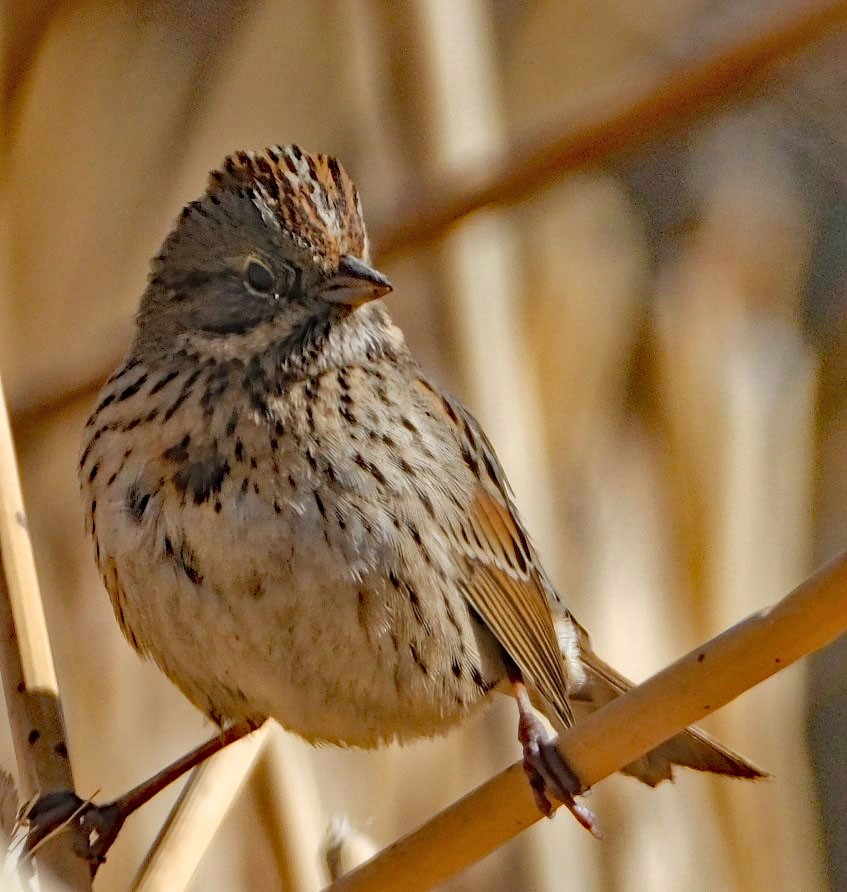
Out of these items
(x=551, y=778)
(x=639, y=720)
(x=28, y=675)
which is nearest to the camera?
(x=639, y=720)

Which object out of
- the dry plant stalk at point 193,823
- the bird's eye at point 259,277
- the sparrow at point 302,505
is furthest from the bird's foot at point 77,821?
the bird's eye at point 259,277

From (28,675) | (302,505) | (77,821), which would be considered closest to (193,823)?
(77,821)

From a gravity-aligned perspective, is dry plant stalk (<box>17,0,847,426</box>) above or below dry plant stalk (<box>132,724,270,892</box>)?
above

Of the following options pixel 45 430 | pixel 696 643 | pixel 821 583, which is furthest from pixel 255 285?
pixel 696 643

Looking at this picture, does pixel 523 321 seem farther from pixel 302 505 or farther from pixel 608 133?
pixel 302 505

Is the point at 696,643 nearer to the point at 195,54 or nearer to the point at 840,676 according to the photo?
the point at 840,676

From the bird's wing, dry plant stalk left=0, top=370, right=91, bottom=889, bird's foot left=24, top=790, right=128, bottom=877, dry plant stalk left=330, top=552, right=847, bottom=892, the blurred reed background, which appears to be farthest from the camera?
the blurred reed background

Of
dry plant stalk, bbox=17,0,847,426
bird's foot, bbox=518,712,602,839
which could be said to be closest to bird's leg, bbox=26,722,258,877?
bird's foot, bbox=518,712,602,839

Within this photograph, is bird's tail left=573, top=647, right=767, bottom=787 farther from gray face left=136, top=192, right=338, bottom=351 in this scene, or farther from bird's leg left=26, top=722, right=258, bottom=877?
gray face left=136, top=192, right=338, bottom=351
